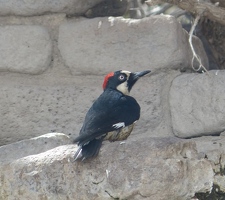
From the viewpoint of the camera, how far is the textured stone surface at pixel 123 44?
2939 millimetres

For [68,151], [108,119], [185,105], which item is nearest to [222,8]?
[185,105]

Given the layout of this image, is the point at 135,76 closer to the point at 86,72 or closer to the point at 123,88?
the point at 123,88

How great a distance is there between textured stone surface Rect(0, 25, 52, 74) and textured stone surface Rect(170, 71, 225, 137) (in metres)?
0.53

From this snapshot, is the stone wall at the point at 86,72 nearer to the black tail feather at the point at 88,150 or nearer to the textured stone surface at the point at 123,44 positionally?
the textured stone surface at the point at 123,44

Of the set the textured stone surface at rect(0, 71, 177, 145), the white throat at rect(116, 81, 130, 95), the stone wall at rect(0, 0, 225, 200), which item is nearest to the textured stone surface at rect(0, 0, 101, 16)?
the stone wall at rect(0, 0, 225, 200)

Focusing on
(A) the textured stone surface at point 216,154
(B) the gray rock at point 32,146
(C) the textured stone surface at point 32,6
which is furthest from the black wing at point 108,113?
(C) the textured stone surface at point 32,6

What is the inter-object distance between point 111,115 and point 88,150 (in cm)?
34

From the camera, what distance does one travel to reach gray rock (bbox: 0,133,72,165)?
263 cm

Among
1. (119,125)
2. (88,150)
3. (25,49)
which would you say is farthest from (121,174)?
(25,49)

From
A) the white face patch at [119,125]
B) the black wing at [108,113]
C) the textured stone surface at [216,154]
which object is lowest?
the textured stone surface at [216,154]

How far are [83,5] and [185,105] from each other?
23.4 inches

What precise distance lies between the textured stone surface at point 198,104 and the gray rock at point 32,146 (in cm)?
47

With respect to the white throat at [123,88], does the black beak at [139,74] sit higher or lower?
higher

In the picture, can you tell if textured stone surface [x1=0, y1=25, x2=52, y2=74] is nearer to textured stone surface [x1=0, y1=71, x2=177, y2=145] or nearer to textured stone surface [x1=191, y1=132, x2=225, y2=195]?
textured stone surface [x1=0, y1=71, x2=177, y2=145]
